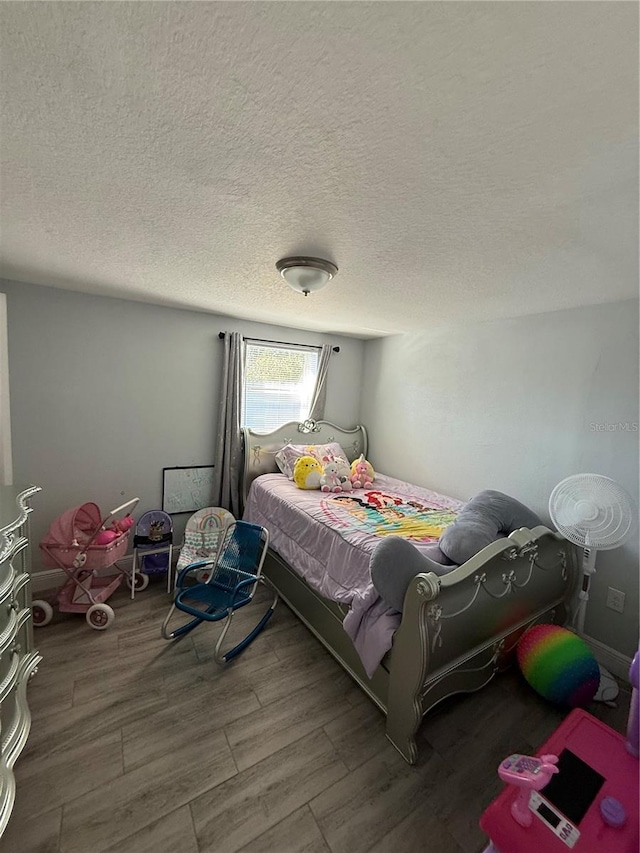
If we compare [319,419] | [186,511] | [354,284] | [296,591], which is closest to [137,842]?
[296,591]

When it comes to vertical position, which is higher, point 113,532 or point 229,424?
point 229,424

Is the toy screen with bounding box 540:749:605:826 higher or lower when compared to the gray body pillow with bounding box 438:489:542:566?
lower

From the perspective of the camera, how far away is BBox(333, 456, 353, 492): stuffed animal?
10.7 ft

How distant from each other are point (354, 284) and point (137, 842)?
2.73m

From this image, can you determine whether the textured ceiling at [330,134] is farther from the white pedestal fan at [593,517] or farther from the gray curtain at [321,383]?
the gray curtain at [321,383]

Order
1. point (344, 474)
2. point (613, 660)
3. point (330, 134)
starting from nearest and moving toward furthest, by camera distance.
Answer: point (330, 134)
point (613, 660)
point (344, 474)

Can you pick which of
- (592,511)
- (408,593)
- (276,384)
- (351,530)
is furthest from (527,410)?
(276,384)

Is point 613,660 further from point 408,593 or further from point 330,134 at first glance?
point 330,134

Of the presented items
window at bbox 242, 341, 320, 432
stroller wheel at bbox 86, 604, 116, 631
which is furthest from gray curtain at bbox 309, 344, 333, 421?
stroller wheel at bbox 86, 604, 116, 631

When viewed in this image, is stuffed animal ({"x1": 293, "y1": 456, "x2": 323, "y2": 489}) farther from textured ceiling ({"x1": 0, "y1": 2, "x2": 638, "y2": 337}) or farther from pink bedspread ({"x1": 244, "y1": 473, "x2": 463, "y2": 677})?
textured ceiling ({"x1": 0, "y1": 2, "x2": 638, "y2": 337})

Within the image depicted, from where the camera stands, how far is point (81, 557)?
90.0 inches

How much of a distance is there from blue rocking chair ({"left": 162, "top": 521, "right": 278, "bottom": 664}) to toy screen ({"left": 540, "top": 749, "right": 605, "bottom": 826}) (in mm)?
1632

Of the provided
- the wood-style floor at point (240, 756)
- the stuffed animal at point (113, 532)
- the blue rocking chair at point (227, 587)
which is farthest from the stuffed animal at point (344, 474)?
the stuffed animal at point (113, 532)

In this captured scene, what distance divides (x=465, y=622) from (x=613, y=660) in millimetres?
1397
